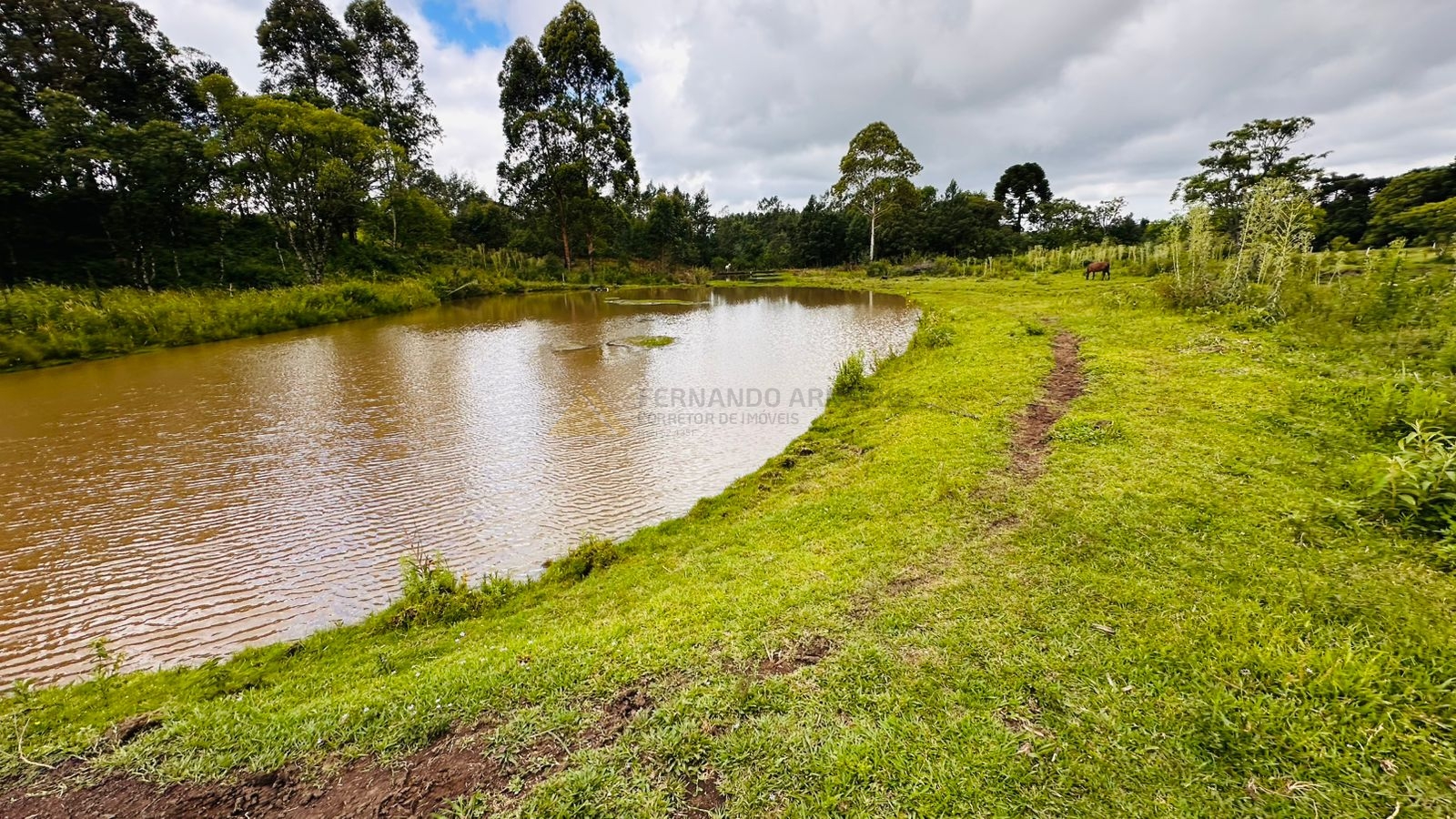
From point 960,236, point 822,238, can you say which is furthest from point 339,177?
point 960,236

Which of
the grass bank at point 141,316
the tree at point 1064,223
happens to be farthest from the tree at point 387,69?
the tree at point 1064,223

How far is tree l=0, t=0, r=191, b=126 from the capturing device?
2183 centimetres

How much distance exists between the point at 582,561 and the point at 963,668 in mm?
3582

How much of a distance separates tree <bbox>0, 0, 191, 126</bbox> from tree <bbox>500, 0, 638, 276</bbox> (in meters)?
17.9

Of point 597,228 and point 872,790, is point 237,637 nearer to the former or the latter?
point 872,790

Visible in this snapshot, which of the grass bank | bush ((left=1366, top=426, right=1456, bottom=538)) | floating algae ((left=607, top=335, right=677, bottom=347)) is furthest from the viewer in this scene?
floating algae ((left=607, top=335, right=677, bottom=347))

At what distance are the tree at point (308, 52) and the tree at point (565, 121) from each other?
390 inches

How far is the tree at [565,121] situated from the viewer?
3734 centimetres

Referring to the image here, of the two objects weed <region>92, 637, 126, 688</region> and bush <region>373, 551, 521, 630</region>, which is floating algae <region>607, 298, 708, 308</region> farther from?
weed <region>92, 637, 126, 688</region>

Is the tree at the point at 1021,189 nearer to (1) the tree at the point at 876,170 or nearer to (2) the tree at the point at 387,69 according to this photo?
(1) the tree at the point at 876,170

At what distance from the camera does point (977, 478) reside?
5762mm

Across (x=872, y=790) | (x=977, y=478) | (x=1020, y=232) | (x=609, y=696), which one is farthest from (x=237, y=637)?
(x=1020, y=232)

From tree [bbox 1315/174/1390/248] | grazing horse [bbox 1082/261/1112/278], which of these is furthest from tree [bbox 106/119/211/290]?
tree [bbox 1315/174/1390/248]

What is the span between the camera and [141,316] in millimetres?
15172
